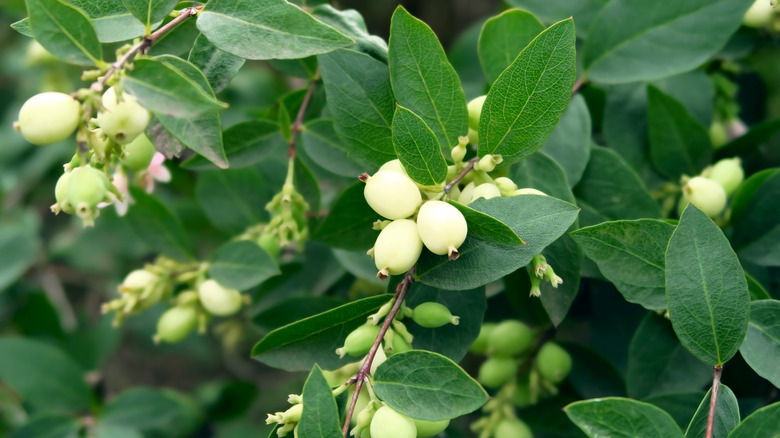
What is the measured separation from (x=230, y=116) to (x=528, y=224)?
0.95 metres

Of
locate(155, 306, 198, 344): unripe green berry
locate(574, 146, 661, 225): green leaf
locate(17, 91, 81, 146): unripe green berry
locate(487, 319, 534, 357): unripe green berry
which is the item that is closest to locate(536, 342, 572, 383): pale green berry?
locate(487, 319, 534, 357): unripe green berry

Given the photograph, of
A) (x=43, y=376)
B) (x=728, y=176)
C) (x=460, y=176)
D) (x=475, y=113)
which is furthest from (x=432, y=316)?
(x=43, y=376)

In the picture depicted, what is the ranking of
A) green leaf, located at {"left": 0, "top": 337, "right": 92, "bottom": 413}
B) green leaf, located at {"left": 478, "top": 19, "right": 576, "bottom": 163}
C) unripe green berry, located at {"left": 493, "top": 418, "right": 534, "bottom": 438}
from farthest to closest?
green leaf, located at {"left": 0, "top": 337, "right": 92, "bottom": 413} < unripe green berry, located at {"left": 493, "top": 418, "right": 534, "bottom": 438} < green leaf, located at {"left": 478, "top": 19, "right": 576, "bottom": 163}

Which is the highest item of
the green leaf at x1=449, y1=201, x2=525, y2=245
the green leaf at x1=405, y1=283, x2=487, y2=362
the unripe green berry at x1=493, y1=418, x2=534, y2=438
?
the green leaf at x1=449, y1=201, x2=525, y2=245

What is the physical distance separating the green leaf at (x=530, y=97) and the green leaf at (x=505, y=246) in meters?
0.11

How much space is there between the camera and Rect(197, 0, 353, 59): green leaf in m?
0.84

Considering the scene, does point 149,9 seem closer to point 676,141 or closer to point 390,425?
point 390,425

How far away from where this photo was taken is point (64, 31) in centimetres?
81

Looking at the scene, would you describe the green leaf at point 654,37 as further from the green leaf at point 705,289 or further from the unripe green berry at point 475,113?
the green leaf at point 705,289

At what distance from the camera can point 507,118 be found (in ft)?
3.06

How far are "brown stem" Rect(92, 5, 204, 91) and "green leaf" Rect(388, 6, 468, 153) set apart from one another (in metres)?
0.28

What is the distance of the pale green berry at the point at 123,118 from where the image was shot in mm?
822

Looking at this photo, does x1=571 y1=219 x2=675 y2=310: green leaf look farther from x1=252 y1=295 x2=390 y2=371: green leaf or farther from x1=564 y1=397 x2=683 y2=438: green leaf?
x1=252 y1=295 x2=390 y2=371: green leaf

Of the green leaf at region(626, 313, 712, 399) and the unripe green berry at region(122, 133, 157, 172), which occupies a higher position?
the unripe green berry at region(122, 133, 157, 172)
